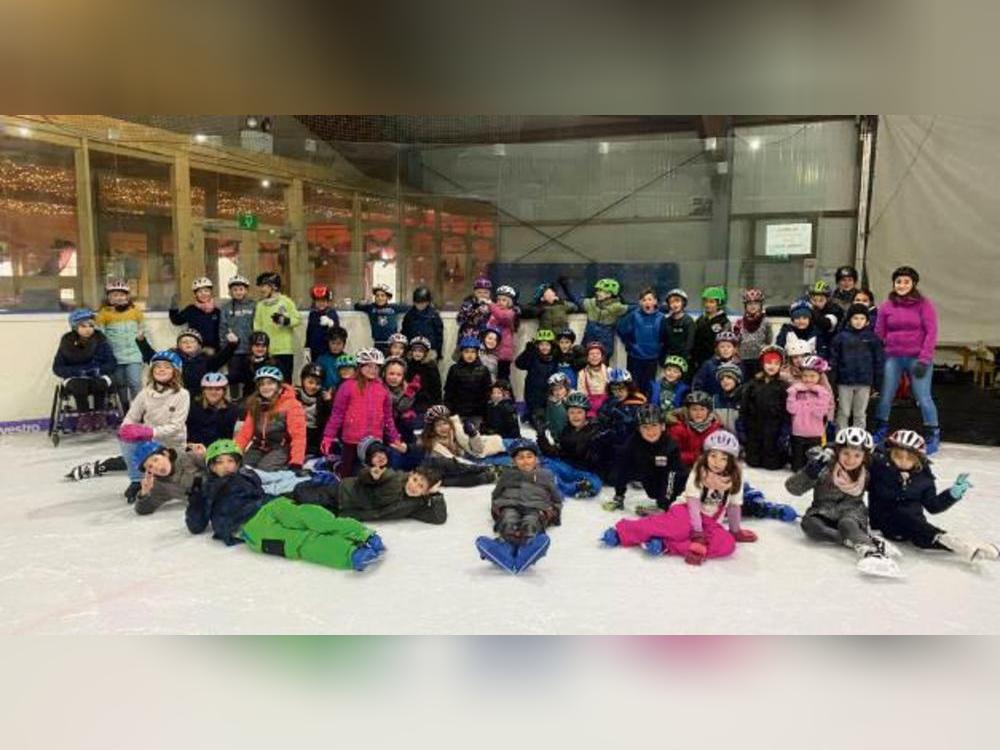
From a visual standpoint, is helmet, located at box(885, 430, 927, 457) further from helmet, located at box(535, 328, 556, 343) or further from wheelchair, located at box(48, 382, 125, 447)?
wheelchair, located at box(48, 382, 125, 447)

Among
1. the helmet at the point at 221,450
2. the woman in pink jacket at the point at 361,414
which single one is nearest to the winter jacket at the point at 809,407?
the woman in pink jacket at the point at 361,414

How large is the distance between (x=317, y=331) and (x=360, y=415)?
218cm

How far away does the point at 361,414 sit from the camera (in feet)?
16.9

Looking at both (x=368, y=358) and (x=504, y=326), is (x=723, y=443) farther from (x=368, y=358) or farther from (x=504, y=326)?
(x=504, y=326)

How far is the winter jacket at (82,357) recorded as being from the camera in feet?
20.2

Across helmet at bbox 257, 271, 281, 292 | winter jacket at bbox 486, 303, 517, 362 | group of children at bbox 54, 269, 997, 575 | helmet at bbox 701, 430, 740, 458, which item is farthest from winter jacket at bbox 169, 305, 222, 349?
helmet at bbox 701, 430, 740, 458

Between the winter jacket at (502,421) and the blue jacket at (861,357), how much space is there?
259 centimetres

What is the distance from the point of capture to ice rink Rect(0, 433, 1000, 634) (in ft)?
9.07

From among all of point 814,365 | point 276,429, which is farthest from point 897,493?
point 276,429

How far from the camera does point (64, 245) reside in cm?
704

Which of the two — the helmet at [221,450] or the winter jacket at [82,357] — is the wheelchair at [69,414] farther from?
the helmet at [221,450]

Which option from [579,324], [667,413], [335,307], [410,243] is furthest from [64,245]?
[667,413]
